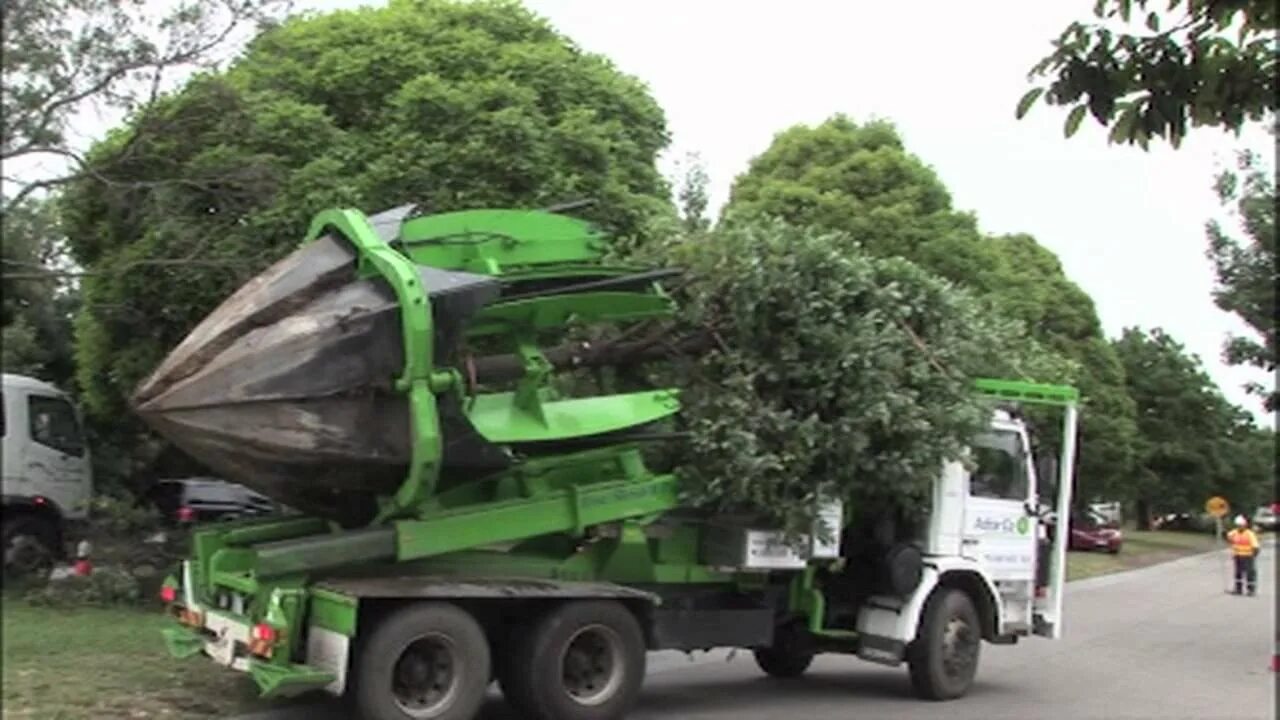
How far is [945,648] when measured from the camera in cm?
1059

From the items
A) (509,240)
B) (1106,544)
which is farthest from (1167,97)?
(1106,544)

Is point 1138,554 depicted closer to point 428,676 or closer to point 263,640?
point 428,676

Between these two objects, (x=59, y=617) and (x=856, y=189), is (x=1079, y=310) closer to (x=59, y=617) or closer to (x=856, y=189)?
(x=856, y=189)

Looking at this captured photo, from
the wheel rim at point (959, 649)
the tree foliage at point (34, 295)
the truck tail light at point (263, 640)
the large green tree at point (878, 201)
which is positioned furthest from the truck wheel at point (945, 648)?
the tree foliage at point (34, 295)

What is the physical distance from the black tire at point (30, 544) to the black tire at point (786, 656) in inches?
233

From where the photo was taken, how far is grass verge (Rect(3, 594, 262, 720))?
7879mm

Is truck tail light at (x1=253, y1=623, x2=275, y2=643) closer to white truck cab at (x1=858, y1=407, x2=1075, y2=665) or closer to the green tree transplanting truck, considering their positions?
the green tree transplanting truck

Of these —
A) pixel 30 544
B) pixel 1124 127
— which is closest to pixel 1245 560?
pixel 30 544

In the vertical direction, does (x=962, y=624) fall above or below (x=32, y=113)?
below

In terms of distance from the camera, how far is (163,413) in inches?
297

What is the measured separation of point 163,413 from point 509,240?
97.3 inches

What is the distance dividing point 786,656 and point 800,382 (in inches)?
132

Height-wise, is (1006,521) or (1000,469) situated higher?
(1000,469)

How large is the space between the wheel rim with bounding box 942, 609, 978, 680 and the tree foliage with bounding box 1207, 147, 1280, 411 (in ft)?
31.0
